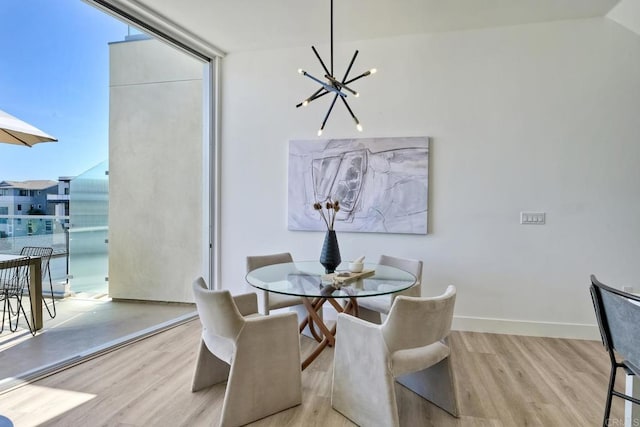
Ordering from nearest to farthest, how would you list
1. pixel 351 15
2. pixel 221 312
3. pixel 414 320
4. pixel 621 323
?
pixel 621 323 < pixel 414 320 < pixel 221 312 < pixel 351 15

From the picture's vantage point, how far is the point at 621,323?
→ 152 centimetres

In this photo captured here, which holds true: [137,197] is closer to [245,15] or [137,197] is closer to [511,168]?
[245,15]

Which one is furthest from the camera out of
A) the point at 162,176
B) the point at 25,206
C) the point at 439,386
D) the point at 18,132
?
the point at 162,176

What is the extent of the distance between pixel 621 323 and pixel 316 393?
1.76m

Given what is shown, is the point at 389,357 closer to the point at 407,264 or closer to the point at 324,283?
the point at 324,283

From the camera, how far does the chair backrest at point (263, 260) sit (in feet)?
10.7

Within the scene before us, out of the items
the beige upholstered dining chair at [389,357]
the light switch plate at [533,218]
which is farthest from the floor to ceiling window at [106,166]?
the light switch plate at [533,218]

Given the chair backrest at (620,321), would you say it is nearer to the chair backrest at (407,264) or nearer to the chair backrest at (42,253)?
the chair backrest at (407,264)

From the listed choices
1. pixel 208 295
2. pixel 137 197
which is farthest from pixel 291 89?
pixel 208 295

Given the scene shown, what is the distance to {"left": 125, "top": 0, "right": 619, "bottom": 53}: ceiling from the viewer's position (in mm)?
3098

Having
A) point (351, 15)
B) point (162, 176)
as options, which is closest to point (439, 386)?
point (351, 15)

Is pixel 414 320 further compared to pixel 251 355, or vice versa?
pixel 251 355

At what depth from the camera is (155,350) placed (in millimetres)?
3145

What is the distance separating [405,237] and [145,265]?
3.18 metres
